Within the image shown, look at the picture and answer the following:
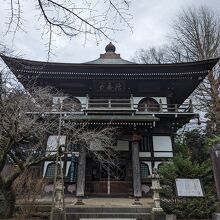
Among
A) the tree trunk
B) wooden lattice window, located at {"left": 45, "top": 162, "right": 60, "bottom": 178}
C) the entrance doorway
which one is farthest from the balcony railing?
the tree trunk

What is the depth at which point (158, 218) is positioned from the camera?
8438 millimetres

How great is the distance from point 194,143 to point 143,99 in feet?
16.6

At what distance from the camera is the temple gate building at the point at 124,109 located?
42.1 feet

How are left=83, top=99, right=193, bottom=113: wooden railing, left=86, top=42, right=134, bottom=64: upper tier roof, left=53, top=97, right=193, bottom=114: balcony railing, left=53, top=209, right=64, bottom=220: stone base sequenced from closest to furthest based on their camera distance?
left=53, top=209, right=64, bottom=220: stone base, left=53, top=97, right=193, bottom=114: balcony railing, left=83, top=99, right=193, bottom=113: wooden railing, left=86, top=42, right=134, bottom=64: upper tier roof

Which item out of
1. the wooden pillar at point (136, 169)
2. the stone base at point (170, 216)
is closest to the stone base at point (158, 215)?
the stone base at point (170, 216)

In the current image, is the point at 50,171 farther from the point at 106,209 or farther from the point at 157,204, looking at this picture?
the point at 157,204

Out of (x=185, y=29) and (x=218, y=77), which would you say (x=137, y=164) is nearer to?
(x=218, y=77)

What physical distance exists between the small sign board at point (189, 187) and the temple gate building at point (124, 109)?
3.07 m

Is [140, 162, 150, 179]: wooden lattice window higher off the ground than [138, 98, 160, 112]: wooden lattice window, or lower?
lower

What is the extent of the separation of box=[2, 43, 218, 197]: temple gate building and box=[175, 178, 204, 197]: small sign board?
121 inches

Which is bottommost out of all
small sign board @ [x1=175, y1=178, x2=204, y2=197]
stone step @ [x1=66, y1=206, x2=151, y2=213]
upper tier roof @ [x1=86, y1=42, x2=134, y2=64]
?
stone step @ [x1=66, y1=206, x2=151, y2=213]

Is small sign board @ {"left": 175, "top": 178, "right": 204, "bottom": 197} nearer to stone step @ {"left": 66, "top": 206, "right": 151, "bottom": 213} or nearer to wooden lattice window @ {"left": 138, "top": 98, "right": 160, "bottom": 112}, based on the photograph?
stone step @ {"left": 66, "top": 206, "right": 151, "bottom": 213}

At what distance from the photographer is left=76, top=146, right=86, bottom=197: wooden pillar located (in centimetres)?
1143

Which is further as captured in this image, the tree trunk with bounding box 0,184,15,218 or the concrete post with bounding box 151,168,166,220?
the concrete post with bounding box 151,168,166,220
